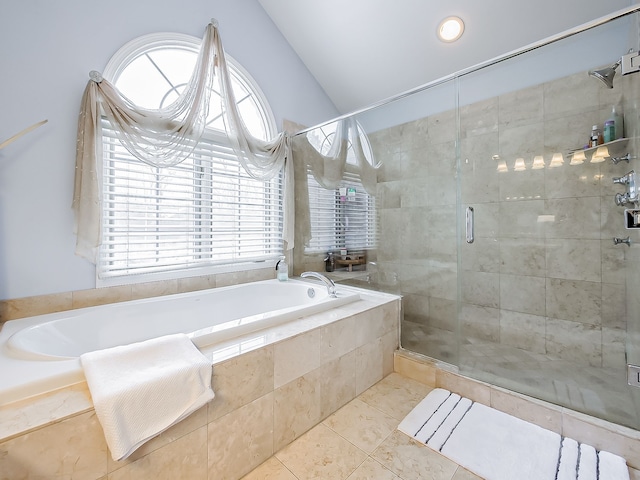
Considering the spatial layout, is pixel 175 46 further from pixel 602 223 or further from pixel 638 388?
pixel 638 388

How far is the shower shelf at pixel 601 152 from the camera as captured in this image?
1.77m

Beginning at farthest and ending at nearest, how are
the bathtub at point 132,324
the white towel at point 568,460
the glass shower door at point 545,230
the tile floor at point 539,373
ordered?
the glass shower door at point 545,230
the tile floor at point 539,373
the white towel at point 568,460
the bathtub at point 132,324

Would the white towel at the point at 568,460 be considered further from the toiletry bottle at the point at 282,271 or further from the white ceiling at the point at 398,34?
the white ceiling at the point at 398,34

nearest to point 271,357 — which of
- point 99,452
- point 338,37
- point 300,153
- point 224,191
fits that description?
point 99,452

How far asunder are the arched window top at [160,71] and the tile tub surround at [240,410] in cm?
174

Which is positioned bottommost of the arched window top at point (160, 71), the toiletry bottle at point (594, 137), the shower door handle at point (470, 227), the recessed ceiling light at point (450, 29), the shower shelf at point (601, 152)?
the shower door handle at point (470, 227)

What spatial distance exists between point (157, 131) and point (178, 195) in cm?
45

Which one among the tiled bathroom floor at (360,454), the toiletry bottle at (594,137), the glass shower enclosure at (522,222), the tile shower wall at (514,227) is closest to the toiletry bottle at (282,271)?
the glass shower enclosure at (522,222)

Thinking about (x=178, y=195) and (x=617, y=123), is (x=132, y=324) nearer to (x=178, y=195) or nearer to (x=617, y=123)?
(x=178, y=195)

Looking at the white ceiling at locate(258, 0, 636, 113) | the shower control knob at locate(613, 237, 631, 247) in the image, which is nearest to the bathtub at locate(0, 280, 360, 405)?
the shower control knob at locate(613, 237, 631, 247)

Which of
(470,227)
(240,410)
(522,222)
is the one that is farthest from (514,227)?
(240,410)

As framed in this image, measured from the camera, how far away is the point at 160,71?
207cm

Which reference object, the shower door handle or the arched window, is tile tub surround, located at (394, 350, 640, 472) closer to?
the shower door handle

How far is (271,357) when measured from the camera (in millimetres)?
1251
